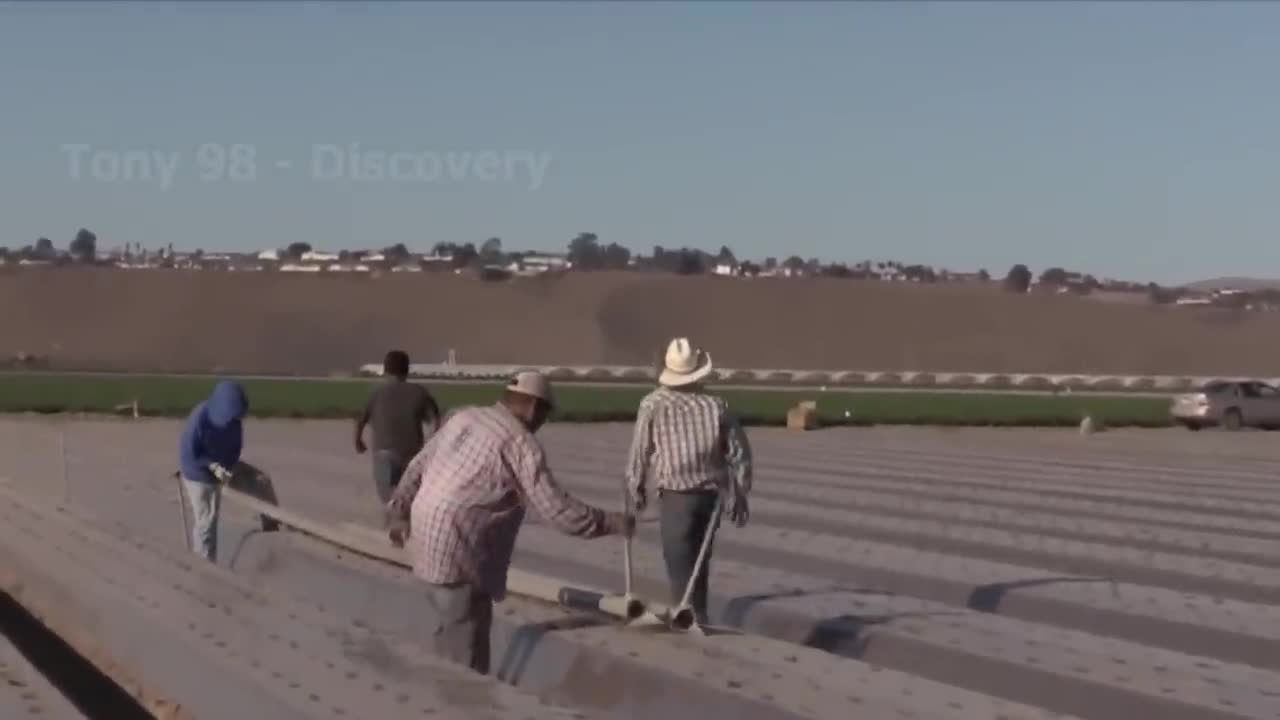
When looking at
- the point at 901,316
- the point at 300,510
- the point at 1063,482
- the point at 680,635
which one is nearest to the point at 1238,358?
the point at 901,316

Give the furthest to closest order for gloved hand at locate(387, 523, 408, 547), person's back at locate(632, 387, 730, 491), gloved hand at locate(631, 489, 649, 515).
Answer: gloved hand at locate(631, 489, 649, 515)
person's back at locate(632, 387, 730, 491)
gloved hand at locate(387, 523, 408, 547)

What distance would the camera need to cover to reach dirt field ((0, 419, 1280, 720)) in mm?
9469

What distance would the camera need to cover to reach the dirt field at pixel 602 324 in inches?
4978

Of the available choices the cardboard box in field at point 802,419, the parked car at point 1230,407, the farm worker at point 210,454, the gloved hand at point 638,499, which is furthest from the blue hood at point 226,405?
the parked car at point 1230,407

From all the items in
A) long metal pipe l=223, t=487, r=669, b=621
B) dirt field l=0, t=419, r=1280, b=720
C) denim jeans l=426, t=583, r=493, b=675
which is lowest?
dirt field l=0, t=419, r=1280, b=720

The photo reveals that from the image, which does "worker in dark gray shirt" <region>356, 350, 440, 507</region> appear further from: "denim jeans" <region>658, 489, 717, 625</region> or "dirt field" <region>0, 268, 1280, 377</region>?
"dirt field" <region>0, 268, 1280, 377</region>

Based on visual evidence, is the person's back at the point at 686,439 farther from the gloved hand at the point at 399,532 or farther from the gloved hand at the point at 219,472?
the gloved hand at the point at 219,472

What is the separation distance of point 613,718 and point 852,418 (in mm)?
38470

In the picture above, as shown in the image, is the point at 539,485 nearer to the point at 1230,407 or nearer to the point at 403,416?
the point at 403,416

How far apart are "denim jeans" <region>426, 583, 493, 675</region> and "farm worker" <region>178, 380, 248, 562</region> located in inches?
192

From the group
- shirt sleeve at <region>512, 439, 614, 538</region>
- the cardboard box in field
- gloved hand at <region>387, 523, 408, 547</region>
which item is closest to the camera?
shirt sleeve at <region>512, 439, 614, 538</region>

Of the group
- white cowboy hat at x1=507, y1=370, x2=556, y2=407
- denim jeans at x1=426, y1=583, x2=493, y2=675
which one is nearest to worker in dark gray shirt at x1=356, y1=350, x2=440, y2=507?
denim jeans at x1=426, y1=583, x2=493, y2=675

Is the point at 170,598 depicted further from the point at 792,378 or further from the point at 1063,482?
the point at 792,378

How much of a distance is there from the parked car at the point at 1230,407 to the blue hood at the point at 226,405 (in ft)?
120
